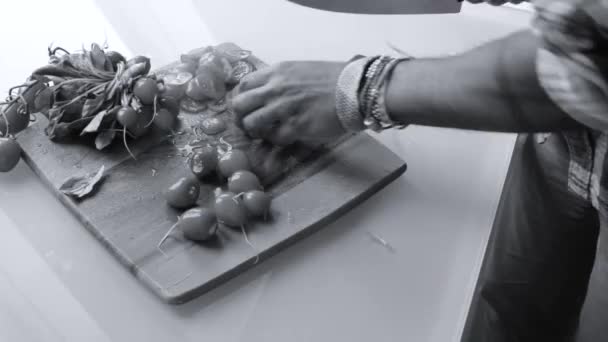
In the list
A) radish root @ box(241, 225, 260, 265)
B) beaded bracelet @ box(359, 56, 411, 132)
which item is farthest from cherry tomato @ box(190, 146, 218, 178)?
beaded bracelet @ box(359, 56, 411, 132)

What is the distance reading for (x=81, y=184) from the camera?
0.86 m

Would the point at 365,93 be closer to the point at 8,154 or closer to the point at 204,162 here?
the point at 204,162

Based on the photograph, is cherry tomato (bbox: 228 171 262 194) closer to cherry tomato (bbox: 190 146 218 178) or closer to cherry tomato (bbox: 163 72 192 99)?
cherry tomato (bbox: 190 146 218 178)

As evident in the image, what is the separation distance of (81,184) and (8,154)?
0.12 meters

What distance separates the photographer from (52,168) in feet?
2.93

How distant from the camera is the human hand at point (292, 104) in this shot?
89 cm

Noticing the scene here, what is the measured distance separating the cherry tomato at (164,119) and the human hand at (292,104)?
107 mm

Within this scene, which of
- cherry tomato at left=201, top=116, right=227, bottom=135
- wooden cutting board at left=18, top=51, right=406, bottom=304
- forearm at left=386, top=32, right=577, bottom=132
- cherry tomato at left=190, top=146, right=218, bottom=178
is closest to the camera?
forearm at left=386, top=32, right=577, bottom=132

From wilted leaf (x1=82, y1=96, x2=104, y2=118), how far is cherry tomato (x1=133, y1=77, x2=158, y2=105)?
6 cm

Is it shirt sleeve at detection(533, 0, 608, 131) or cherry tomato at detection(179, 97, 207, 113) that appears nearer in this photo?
shirt sleeve at detection(533, 0, 608, 131)

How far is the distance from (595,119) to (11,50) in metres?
1.03

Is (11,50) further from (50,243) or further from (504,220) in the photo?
(504,220)

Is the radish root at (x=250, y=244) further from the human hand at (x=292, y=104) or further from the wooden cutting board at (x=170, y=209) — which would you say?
the human hand at (x=292, y=104)

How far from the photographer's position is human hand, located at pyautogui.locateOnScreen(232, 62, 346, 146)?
2.91 feet
